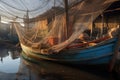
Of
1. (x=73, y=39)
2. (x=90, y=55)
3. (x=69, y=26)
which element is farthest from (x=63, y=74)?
(x=69, y=26)

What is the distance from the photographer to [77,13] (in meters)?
11.7

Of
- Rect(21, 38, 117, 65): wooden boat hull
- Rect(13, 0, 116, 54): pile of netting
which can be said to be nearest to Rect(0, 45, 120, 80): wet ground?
Rect(21, 38, 117, 65): wooden boat hull

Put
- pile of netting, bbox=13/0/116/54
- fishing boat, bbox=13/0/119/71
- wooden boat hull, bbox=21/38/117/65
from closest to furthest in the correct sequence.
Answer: pile of netting, bbox=13/0/116/54 < fishing boat, bbox=13/0/119/71 < wooden boat hull, bbox=21/38/117/65

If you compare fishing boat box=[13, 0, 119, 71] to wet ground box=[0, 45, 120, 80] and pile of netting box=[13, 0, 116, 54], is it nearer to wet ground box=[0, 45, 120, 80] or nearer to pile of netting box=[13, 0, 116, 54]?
pile of netting box=[13, 0, 116, 54]

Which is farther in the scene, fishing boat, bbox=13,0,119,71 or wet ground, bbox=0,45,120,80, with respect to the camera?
fishing boat, bbox=13,0,119,71

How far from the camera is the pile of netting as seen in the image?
35.6 ft

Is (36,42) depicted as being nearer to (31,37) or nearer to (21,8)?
(31,37)

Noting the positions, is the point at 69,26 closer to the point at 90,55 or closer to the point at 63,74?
the point at 90,55

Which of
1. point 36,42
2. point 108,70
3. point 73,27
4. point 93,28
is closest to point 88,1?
point 73,27

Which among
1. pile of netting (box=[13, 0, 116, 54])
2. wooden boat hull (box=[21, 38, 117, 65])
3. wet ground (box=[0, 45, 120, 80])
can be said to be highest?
pile of netting (box=[13, 0, 116, 54])

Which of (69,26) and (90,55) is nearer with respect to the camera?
(90,55)

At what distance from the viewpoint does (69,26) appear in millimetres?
13016

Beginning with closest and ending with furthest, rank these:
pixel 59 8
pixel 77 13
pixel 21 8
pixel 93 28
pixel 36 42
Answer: pixel 77 13 < pixel 21 8 < pixel 59 8 < pixel 36 42 < pixel 93 28

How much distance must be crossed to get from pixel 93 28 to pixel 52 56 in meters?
6.41
